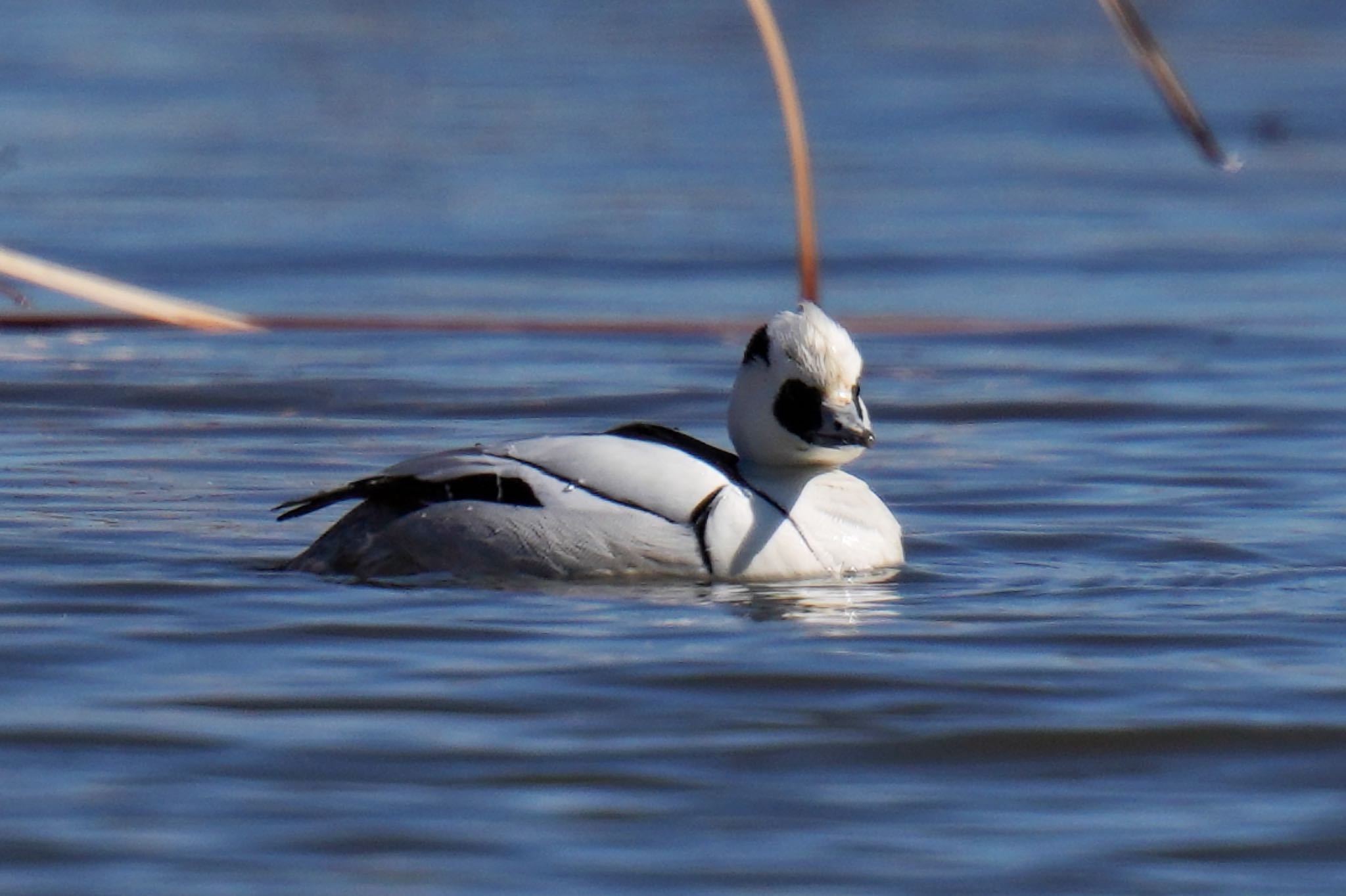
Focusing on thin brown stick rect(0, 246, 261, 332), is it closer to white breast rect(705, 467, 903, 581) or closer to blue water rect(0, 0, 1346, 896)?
blue water rect(0, 0, 1346, 896)

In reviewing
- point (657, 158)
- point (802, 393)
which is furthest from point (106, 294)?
point (657, 158)

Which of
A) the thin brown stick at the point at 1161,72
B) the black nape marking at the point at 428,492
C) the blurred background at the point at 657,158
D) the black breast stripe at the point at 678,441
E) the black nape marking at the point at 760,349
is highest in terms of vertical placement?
the blurred background at the point at 657,158

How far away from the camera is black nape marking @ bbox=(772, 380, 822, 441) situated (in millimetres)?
8023

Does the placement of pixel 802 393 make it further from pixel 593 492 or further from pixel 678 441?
pixel 593 492

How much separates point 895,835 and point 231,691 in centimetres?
184

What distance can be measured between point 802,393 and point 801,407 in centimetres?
4

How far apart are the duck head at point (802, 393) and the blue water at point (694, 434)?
0.47 meters

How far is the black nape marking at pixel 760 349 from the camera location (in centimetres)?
805

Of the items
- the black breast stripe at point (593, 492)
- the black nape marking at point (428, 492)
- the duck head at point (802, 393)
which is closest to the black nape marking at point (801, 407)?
the duck head at point (802, 393)

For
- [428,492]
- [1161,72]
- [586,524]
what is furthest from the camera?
[428,492]

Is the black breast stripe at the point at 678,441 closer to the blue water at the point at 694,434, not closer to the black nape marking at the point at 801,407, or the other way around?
the black nape marking at the point at 801,407

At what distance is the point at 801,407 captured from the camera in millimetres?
8039

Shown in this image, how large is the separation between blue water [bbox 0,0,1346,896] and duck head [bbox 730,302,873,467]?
0.47 meters

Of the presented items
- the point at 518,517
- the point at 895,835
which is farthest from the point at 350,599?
the point at 895,835
